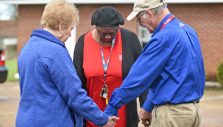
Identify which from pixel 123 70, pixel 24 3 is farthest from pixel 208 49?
pixel 123 70

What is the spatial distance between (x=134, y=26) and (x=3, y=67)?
6017 mm

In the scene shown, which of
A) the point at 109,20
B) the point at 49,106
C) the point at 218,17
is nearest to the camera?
the point at 49,106

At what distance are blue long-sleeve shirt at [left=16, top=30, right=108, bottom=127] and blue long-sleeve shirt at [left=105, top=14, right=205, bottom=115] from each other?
0.59m

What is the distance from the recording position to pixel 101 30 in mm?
4809

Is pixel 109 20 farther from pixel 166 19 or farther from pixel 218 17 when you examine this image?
pixel 218 17

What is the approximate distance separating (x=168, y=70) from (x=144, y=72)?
20cm

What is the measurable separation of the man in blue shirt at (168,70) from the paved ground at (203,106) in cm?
631

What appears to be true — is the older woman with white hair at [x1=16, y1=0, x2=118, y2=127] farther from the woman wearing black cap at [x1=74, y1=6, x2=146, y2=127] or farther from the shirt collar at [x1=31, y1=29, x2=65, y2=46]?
the woman wearing black cap at [x1=74, y1=6, x2=146, y2=127]

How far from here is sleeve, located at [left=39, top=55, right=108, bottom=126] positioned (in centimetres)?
384

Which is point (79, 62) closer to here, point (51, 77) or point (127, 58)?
point (127, 58)

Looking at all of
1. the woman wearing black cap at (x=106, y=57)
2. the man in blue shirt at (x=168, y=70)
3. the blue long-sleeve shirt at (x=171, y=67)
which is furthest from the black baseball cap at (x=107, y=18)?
the blue long-sleeve shirt at (x=171, y=67)

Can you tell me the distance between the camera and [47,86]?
12.7 ft

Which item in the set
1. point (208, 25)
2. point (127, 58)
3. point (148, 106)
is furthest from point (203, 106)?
point (148, 106)

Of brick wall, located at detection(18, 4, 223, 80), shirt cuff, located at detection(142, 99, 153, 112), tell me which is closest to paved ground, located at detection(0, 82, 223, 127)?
brick wall, located at detection(18, 4, 223, 80)
